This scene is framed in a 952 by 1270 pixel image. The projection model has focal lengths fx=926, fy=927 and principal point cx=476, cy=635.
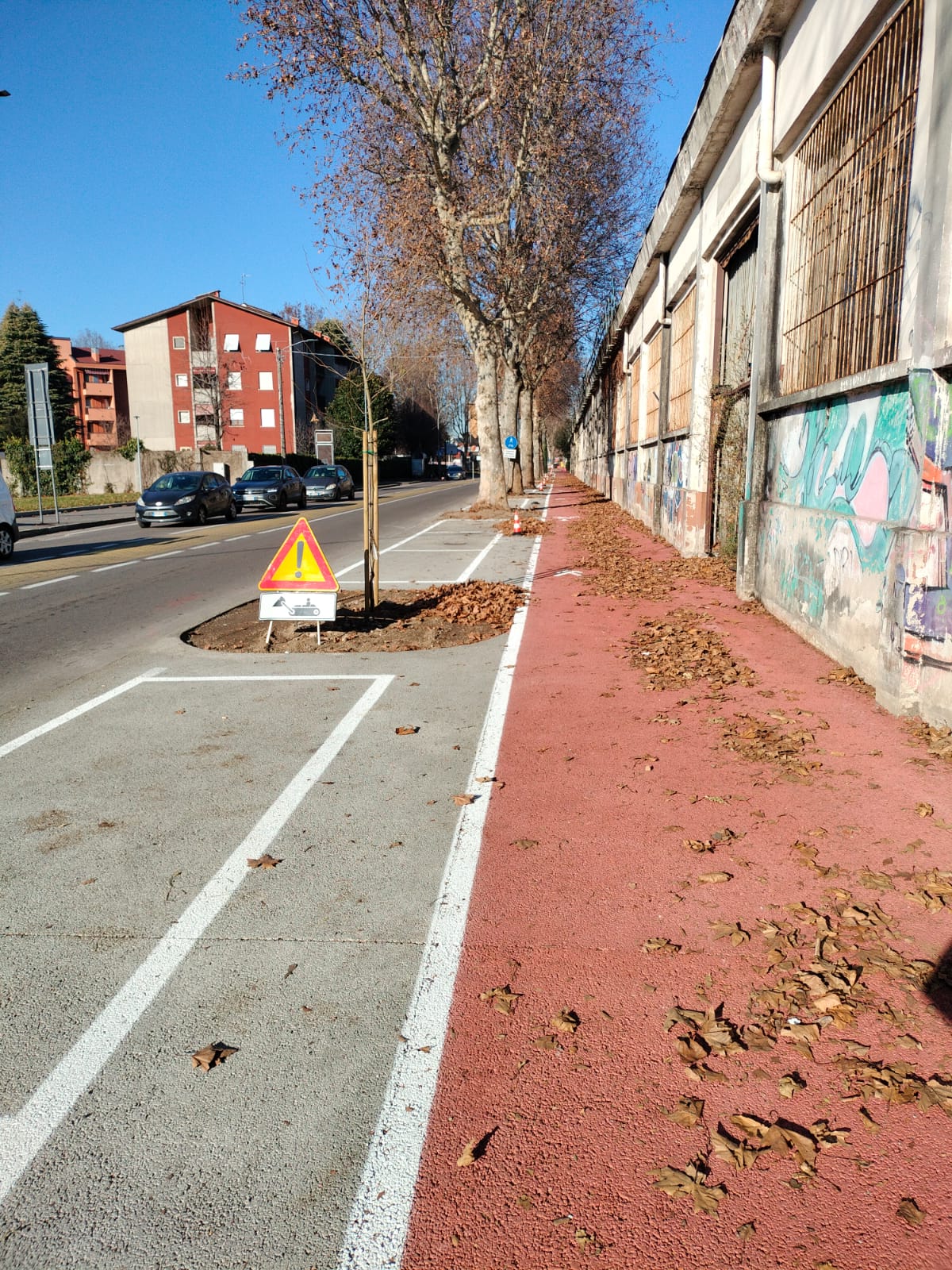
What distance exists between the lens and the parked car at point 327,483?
42.6 meters

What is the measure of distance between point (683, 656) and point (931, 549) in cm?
270

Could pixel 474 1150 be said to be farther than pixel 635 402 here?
No

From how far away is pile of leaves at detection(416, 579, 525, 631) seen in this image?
9992 mm

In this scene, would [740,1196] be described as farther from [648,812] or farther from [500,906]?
[648,812]

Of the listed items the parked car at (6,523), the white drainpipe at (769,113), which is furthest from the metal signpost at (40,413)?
the white drainpipe at (769,113)

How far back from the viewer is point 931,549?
550cm

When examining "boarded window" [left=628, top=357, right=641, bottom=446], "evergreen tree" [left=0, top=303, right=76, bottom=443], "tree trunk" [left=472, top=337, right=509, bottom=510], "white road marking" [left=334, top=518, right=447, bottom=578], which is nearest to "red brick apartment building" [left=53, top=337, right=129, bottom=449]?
"evergreen tree" [left=0, top=303, right=76, bottom=443]

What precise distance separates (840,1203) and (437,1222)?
0.92 metres

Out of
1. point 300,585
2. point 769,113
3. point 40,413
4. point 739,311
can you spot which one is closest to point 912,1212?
point 300,585

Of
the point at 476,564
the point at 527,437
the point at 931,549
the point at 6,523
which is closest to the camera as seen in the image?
the point at 931,549

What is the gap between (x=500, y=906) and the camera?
11.8 ft

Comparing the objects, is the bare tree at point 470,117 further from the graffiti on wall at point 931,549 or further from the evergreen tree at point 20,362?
the evergreen tree at point 20,362

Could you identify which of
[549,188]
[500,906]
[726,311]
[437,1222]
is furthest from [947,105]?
[549,188]

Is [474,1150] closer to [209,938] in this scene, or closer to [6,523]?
[209,938]
